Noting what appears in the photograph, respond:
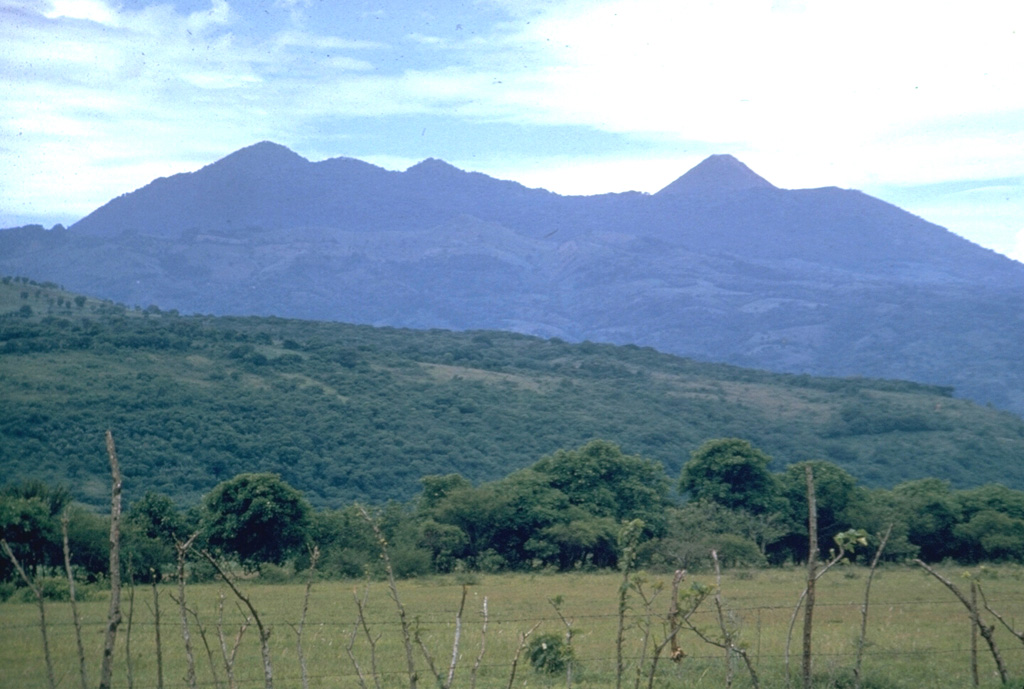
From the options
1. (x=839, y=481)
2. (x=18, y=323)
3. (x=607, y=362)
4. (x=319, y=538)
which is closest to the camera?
(x=319, y=538)

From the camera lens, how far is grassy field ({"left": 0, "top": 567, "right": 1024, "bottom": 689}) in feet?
36.3

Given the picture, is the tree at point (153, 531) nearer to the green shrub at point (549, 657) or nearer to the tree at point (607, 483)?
the tree at point (607, 483)

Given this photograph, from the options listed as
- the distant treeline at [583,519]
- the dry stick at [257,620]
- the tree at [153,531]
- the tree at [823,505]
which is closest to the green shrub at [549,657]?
the dry stick at [257,620]

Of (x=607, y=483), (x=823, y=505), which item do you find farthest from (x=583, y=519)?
(x=823, y=505)

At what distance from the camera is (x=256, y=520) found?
2647cm

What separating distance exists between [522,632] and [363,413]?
5717 cm

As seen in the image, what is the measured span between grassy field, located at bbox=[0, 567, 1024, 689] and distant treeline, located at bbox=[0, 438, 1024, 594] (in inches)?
128

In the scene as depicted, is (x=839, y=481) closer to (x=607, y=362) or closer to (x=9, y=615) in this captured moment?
(x=9, y=615)

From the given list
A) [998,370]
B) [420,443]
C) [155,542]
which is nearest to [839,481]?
[155,542]

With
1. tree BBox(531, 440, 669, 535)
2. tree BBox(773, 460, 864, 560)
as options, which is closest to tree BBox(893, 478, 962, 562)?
tree BBox(773, 460, 864, 560)

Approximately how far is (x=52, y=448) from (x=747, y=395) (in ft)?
215

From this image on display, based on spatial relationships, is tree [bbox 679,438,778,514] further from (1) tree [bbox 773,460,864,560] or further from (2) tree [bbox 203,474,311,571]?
(2) tree [bbox 203,474,311,571]

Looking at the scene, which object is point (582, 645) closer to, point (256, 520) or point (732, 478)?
point (256, 520)

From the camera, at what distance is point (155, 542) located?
2327 centimetres
